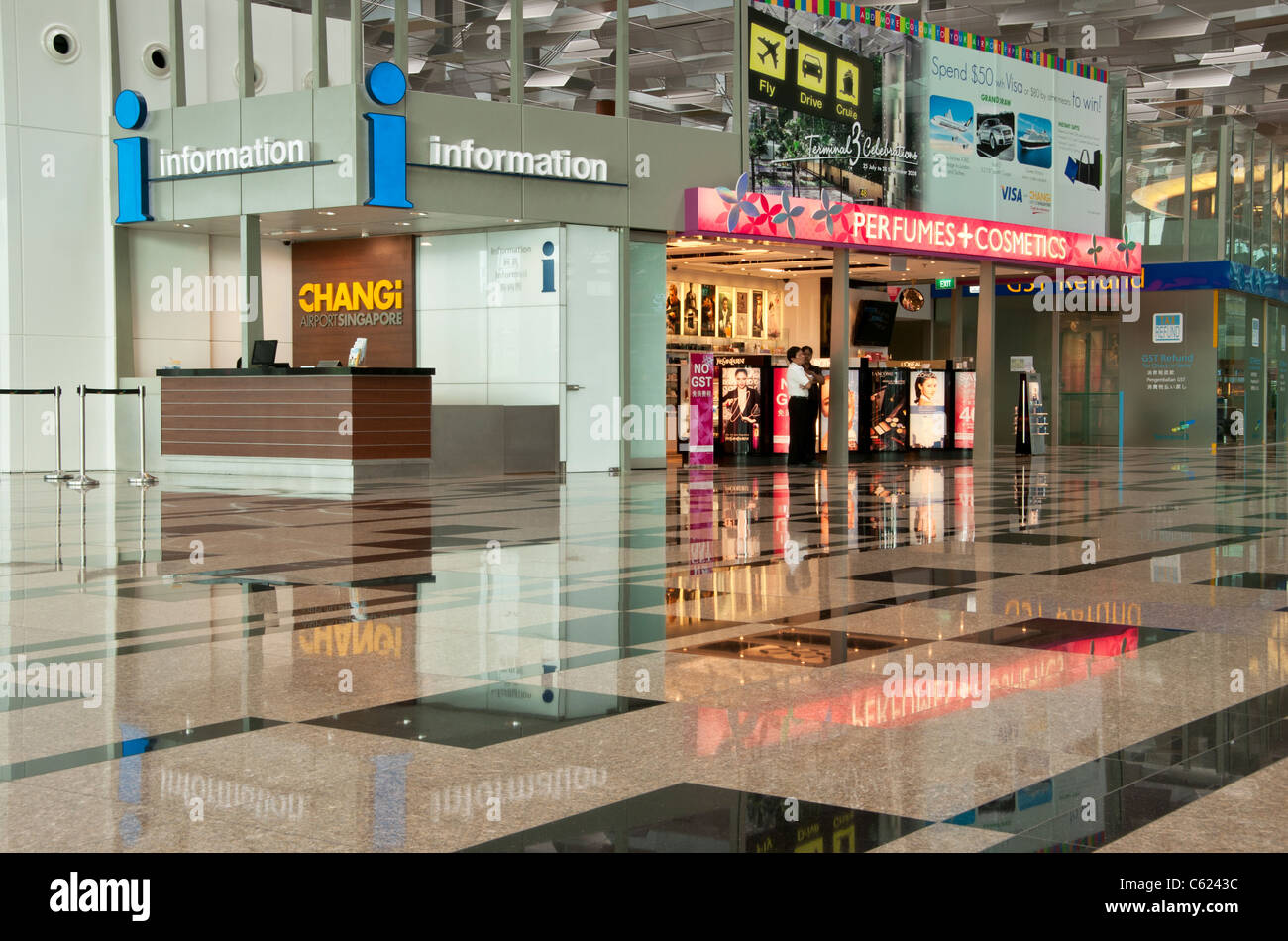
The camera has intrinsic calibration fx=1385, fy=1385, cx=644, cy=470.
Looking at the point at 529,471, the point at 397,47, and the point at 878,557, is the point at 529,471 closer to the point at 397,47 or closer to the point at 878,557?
the point at 397,47

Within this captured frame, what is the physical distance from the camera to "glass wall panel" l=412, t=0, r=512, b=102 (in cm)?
1972

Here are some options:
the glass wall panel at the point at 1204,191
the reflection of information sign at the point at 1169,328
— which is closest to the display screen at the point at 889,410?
the reflection of information sign at the point at 1169,328

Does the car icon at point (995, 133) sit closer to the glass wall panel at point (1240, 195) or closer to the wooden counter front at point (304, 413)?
the glass wall panel at point (1240, 195)

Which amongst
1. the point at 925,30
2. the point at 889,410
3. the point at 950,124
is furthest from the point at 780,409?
the point at 925,30

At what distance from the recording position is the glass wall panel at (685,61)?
18.1 metres

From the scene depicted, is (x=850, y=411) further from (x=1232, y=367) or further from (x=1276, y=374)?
(x=1276, y=374)

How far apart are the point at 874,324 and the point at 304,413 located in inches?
515

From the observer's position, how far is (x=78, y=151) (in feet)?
55.3

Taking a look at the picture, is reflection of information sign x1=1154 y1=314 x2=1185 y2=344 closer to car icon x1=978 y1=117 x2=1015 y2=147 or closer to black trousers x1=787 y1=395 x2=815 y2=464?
car icon x1=978 y1=117 x2=1015 y2=147

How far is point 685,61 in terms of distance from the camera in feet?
82.9
